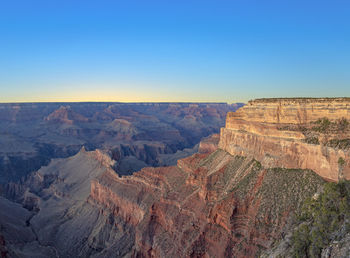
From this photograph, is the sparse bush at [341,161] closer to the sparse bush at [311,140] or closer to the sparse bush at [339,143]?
the sparse bush at [339,143]

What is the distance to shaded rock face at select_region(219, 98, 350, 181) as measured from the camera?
36219 millimetres

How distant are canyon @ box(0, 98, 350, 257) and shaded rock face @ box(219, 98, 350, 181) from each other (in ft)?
0.47

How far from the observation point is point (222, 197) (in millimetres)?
45250

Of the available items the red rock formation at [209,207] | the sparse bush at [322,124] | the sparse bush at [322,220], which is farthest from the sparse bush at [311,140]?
the sparse bush at [322,220]

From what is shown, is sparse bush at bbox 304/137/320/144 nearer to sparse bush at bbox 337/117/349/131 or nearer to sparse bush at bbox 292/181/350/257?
sparse bush at bbox 337/117/349/131

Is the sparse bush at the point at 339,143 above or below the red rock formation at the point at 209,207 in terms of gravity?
above

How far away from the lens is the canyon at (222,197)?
36875mm

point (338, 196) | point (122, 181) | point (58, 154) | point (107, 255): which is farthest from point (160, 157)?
point (338, 196)

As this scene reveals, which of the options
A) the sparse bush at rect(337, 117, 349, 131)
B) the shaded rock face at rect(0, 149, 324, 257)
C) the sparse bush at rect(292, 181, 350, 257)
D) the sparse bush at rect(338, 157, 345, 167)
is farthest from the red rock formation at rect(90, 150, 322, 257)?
the sparse bush at rect(337, 117, 349, 131)

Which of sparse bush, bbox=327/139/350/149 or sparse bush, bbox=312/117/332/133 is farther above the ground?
sparse bush, bbox=312/117/332/133

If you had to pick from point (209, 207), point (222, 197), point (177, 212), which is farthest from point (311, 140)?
point (177, 212)

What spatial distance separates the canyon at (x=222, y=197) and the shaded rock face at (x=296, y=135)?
0.47ft

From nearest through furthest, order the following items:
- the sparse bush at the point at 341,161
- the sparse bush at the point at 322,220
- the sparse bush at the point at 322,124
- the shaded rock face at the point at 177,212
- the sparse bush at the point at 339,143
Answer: the sparse bush at the point at 322,220
the sparse bush at the point at 341,161
the sparse bush at the point at 339,143
the shaded rock face at the point at 177,212
the sparse bush at the point at 322,124

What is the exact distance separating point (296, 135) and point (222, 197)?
1442 centimetres
